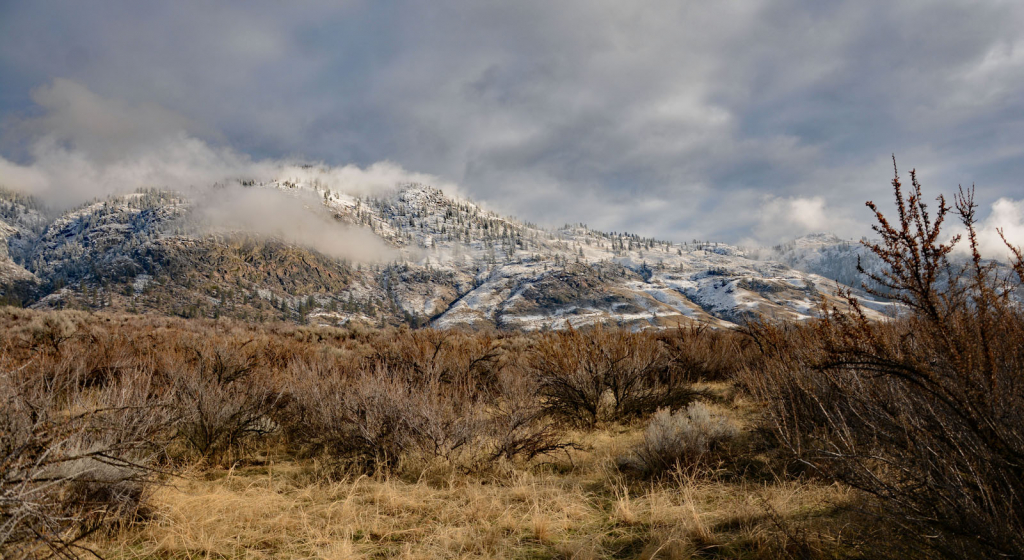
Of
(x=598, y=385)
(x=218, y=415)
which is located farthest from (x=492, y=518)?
(x=598, y=385)

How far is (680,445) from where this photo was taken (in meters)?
4.82

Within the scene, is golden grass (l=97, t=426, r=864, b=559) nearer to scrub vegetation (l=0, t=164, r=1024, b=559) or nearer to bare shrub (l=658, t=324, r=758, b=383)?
scrub vegetation (l=0, t=164, r=1024, b=559)

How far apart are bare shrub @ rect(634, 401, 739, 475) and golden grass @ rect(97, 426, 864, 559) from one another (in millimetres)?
278

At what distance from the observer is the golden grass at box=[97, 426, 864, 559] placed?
3084 mm

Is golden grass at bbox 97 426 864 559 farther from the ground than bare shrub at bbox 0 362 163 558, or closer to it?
closer to it

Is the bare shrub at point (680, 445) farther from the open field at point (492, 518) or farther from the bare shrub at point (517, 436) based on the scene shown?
the bare shrub at point (517, 436)

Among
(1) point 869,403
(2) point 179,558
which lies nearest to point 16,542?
(2) point 179,558

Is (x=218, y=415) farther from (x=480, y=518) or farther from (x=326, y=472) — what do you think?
(x=480, y=518)

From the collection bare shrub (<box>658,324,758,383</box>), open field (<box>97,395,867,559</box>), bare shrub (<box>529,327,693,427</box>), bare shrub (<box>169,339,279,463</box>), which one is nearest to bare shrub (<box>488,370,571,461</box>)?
open field (<box>97,395,867,559</box>)

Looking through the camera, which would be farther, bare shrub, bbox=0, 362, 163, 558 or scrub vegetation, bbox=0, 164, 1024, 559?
scrub vegetation, bbox=0, 164, 1024, 559

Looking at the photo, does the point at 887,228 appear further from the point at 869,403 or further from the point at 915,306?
the point at 869,403

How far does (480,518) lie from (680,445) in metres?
2.46

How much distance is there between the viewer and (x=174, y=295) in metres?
150

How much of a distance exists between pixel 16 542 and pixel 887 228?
4788mm
